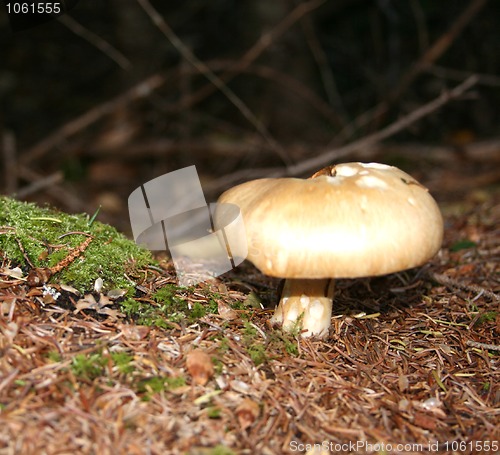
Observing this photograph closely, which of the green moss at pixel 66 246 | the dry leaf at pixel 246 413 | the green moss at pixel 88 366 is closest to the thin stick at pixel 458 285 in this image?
the dry leaf at pixel 246 413

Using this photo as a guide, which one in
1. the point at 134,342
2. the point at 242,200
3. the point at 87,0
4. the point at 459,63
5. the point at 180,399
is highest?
the point at 87,0

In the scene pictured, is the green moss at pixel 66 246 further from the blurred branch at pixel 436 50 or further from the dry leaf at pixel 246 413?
the blurred branch at pixel 436 50

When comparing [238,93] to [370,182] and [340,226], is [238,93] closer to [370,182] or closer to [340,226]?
[370,182]

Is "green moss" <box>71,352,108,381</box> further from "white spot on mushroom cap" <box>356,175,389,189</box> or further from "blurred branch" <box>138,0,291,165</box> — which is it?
"blurred branch" <box>138,0,291,165</box>

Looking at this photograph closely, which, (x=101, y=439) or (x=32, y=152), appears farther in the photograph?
(x=32, y=152)

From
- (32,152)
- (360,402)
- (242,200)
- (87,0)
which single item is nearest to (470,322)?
(360,402)

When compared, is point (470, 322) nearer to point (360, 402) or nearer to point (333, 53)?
point (360, 402)
